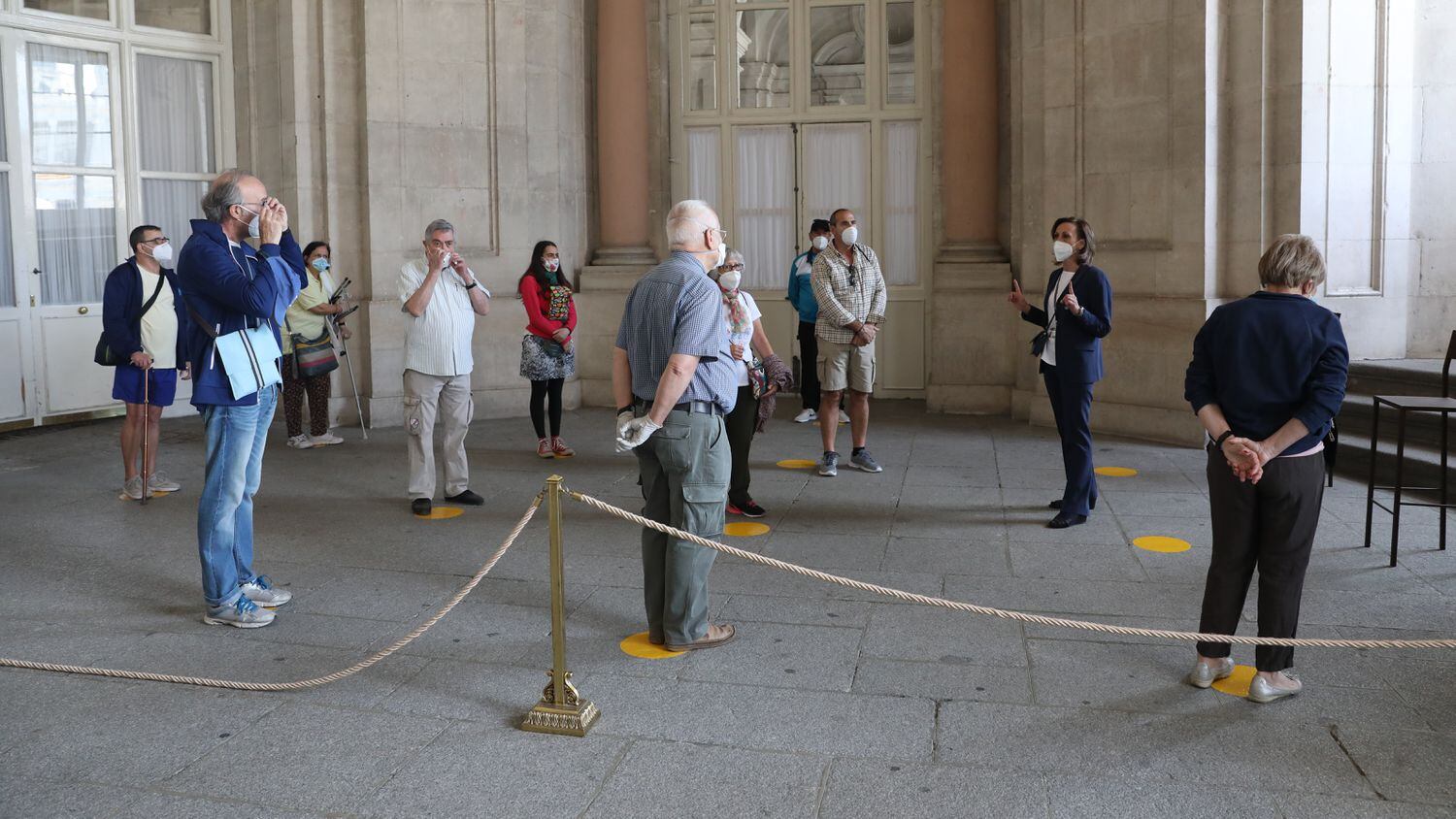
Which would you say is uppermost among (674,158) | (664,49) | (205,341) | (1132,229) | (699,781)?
(664,49)

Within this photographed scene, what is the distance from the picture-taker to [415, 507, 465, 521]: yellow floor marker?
268 inches

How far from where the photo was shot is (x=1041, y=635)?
461 centimetres

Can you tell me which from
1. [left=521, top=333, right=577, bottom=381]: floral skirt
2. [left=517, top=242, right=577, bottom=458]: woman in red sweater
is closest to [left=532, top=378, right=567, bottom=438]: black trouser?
[left=517, top=242, right=577, bottom=458]: woman in red sweater

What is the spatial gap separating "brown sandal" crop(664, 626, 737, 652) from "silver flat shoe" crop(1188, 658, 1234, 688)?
1.65m

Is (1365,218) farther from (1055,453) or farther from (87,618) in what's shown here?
(87,618)

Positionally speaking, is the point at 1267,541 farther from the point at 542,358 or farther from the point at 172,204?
the point at 172,204

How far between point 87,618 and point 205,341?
4.33 feet

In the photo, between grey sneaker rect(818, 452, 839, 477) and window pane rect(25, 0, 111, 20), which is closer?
grey sneaker rect(818, 452, 839, 477)

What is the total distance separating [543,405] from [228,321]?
4.09 metres

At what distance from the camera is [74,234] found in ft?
34.7

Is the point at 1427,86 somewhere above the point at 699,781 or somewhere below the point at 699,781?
above

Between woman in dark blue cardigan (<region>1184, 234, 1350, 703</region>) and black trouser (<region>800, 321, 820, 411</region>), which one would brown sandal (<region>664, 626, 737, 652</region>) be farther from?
black trouser (<region>800, 321, 820, 411</region>)

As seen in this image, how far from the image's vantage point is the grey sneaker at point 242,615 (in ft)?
15.8

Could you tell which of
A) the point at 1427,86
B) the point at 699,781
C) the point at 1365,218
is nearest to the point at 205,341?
the point at 699,781
